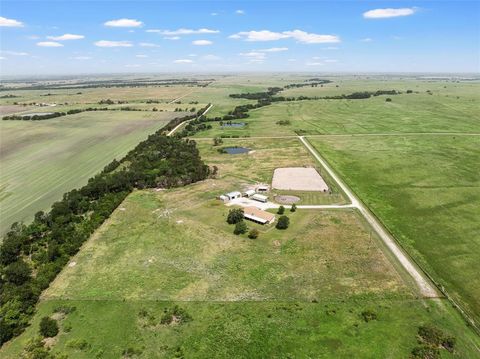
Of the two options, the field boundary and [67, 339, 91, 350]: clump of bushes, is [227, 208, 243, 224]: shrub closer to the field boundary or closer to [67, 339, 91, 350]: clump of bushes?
the field boundary

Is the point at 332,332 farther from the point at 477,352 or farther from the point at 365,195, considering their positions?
the point at 365,195

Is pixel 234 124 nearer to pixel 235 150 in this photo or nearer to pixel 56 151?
pixel 235 150

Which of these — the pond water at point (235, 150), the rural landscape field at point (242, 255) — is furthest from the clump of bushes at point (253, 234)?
the pond water at point (235, 150)

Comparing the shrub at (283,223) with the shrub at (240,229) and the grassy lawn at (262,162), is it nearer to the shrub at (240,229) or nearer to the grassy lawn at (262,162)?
the shrub at (240,229)

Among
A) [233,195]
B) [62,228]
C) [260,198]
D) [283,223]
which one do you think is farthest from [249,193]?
[62,228]

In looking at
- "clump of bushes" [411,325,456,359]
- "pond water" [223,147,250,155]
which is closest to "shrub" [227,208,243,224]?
"clump of bushes" [411,325,456,359]
